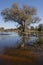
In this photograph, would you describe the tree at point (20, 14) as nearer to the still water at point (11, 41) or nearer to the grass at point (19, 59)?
the still water at point (11, 41)

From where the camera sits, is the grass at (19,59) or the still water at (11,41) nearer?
the grass at (19,59)


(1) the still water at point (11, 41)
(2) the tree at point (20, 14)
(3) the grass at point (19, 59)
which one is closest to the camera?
(3) the grass at point (19, 59)

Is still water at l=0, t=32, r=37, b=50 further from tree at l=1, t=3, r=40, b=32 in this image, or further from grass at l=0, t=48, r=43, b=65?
tree at l=1, t=3, r=40, b=32

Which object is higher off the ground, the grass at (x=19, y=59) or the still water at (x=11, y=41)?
the grass at (x=19, y=59)

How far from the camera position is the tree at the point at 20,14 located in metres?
43.1

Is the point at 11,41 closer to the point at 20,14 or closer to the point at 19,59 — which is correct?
the point at 19,59

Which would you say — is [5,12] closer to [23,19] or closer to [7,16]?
[7,16]

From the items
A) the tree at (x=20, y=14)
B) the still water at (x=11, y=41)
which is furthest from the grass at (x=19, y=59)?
the tree at (x=20, y=14)

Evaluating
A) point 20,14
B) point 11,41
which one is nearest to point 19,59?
point 11,41

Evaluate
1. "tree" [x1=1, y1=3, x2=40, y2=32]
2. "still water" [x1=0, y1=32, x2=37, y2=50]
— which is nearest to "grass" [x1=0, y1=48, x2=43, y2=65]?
"still water" [x1=0, y1=32, x2=37, y2=50]

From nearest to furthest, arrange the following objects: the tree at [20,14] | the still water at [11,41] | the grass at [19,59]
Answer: the grass at [19,59]
the still water at [11,41]
the tree at [20,14]

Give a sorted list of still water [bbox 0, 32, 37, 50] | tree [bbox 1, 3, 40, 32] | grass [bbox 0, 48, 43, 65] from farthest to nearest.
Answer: tree [bbox 1, 3, 40, 32], still water [bbox 0, 32, 37, 50], grass [bbox 0, 48, 43, 65]

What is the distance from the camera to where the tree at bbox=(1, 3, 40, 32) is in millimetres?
43062

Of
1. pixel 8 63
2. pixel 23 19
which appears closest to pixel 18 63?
pixel 8 63
